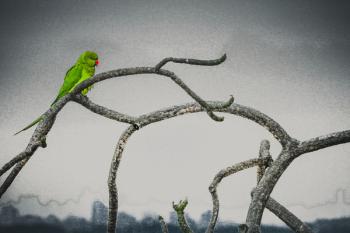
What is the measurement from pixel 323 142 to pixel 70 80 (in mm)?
2496

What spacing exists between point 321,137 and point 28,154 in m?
1.87

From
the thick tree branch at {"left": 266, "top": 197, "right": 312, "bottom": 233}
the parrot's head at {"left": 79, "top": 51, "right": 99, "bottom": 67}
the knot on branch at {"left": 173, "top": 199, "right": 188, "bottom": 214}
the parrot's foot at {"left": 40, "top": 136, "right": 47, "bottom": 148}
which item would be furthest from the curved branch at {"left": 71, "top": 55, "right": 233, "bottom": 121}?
the parrot's head at {"left": 79, "top": 51, "right": 99, "bottom": 67}

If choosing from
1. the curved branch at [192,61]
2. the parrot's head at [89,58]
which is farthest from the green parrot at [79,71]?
the curved branch at [192,61]

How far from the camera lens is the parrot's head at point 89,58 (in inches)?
Answer: 156

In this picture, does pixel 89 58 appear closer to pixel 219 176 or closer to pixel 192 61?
pixel 219 176

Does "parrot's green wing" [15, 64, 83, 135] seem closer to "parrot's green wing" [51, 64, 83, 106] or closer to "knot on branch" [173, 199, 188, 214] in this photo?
"parrot's green wing" [51, 64, 83, 106]

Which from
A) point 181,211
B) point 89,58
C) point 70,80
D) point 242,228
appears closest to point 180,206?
point 181,211

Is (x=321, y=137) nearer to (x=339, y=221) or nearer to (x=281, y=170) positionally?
(x=281, y=170)

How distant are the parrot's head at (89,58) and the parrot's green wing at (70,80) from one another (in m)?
0.13

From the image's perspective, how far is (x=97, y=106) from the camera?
234 cm

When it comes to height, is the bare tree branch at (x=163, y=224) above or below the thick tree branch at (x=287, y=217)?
below

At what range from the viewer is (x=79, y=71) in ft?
12.5

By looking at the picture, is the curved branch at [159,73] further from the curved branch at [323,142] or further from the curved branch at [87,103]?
the curved branch at [323,142]

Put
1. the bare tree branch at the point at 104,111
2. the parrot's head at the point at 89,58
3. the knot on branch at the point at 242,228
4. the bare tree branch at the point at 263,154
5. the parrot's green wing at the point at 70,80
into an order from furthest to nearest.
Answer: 1. the parrot's head at the point at 89,58
2. the parrot's green wing at the point at 70,80
3. the bare tree branch at the point at 263,154
4. the bare tree branch at the point at 104,111
5. the knot on branch at the point at 242,228
